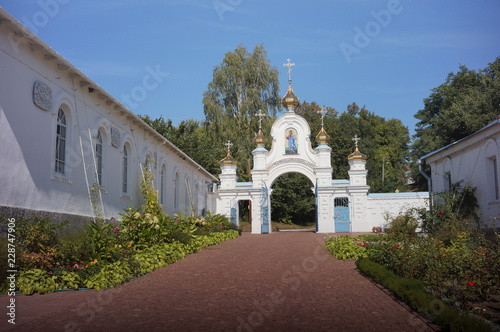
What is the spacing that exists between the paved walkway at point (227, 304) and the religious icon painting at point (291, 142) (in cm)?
2128

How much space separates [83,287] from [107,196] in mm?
8008

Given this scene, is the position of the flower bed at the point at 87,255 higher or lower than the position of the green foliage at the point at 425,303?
higher

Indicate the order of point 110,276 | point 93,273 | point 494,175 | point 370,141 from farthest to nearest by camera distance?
point 370,141
point 494,175
point 110,276
point 93,273

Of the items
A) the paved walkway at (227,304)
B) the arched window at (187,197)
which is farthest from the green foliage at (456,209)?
the arched window at (187,197)

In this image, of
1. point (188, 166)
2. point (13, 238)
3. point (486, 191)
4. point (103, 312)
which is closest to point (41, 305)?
point (103, 312)

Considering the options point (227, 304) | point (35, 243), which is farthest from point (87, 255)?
point (227, 304)

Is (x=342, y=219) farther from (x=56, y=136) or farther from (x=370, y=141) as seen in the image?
(x=370, y=141)

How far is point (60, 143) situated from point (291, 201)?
35746 millimetres

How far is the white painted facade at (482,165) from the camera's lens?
58.2 feet

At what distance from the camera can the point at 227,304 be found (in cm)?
834

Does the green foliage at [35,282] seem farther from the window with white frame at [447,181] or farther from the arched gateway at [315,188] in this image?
the arched gateway at [315,188]

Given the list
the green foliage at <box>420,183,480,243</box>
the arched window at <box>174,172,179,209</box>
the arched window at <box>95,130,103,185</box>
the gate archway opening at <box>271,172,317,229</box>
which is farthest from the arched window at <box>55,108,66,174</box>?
the gate archway opening at <box>271,172,317,229</box>

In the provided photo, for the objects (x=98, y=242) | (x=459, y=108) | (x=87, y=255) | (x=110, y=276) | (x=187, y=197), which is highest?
(x=459, y=108)

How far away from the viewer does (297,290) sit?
962cm
